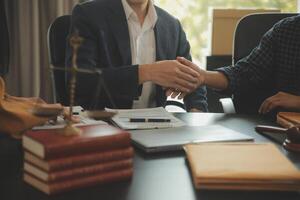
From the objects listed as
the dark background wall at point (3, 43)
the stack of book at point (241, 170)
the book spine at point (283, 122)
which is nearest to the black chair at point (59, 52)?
the dark background wall at point (3, 43)

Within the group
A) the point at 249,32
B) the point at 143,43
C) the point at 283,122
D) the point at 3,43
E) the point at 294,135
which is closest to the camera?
the point at 294,135

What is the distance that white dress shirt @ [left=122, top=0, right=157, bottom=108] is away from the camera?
1715 millimetres

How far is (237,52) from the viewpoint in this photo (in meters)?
1.88

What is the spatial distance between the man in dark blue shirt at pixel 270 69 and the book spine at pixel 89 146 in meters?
0.86

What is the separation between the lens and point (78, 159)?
2.28ft

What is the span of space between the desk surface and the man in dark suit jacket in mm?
550

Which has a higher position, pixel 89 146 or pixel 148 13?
pixel 148 13

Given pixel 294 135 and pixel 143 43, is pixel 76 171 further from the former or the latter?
pixel 143 43

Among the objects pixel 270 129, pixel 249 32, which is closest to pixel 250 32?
pixel 249 32

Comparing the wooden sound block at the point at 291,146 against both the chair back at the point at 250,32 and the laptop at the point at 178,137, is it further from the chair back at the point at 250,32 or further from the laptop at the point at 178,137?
the chair back at the point at 250,32

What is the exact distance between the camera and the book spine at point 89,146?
669mm

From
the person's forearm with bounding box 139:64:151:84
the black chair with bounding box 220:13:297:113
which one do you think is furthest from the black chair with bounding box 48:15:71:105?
the black chair with bounding box 220:13:297:113

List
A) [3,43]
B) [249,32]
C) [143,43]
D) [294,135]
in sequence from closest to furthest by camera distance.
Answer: [294,135]
[143,43]
[249,32]
[3,43]

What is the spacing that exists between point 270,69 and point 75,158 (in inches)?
45.9
